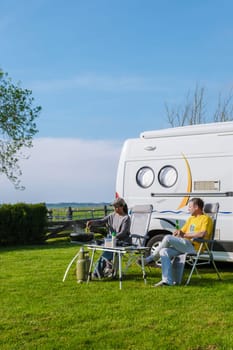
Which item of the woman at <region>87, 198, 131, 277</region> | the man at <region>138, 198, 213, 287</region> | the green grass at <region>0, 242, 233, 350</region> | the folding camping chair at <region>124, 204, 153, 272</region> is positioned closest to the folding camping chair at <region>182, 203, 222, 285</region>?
the man at <region>138, 198, 213, 287</region>

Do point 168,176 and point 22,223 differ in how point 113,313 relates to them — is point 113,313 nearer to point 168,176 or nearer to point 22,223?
point 168,176

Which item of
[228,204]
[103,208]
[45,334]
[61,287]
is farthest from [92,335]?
[103,208]

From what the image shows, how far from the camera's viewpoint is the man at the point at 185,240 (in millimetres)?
6664

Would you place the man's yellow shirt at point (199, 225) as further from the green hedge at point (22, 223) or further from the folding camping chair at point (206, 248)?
the green hedge at point (22, 223)

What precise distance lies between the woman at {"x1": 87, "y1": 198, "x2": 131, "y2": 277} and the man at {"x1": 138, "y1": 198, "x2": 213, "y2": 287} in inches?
19.7

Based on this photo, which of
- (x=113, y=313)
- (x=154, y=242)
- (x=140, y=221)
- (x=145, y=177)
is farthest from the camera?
(x=145, y=177)

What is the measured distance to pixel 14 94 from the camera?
2194cm

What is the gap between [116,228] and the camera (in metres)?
7.47

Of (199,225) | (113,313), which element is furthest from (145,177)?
(113,313)

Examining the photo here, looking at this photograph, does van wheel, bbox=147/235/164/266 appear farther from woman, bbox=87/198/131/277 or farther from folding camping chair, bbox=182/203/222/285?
woman, bbox=87/198/131/277

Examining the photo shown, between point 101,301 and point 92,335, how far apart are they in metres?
1.31

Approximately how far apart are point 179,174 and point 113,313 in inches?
141

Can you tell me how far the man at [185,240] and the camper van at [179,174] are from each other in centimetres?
64

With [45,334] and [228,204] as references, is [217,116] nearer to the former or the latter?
[228,204]
